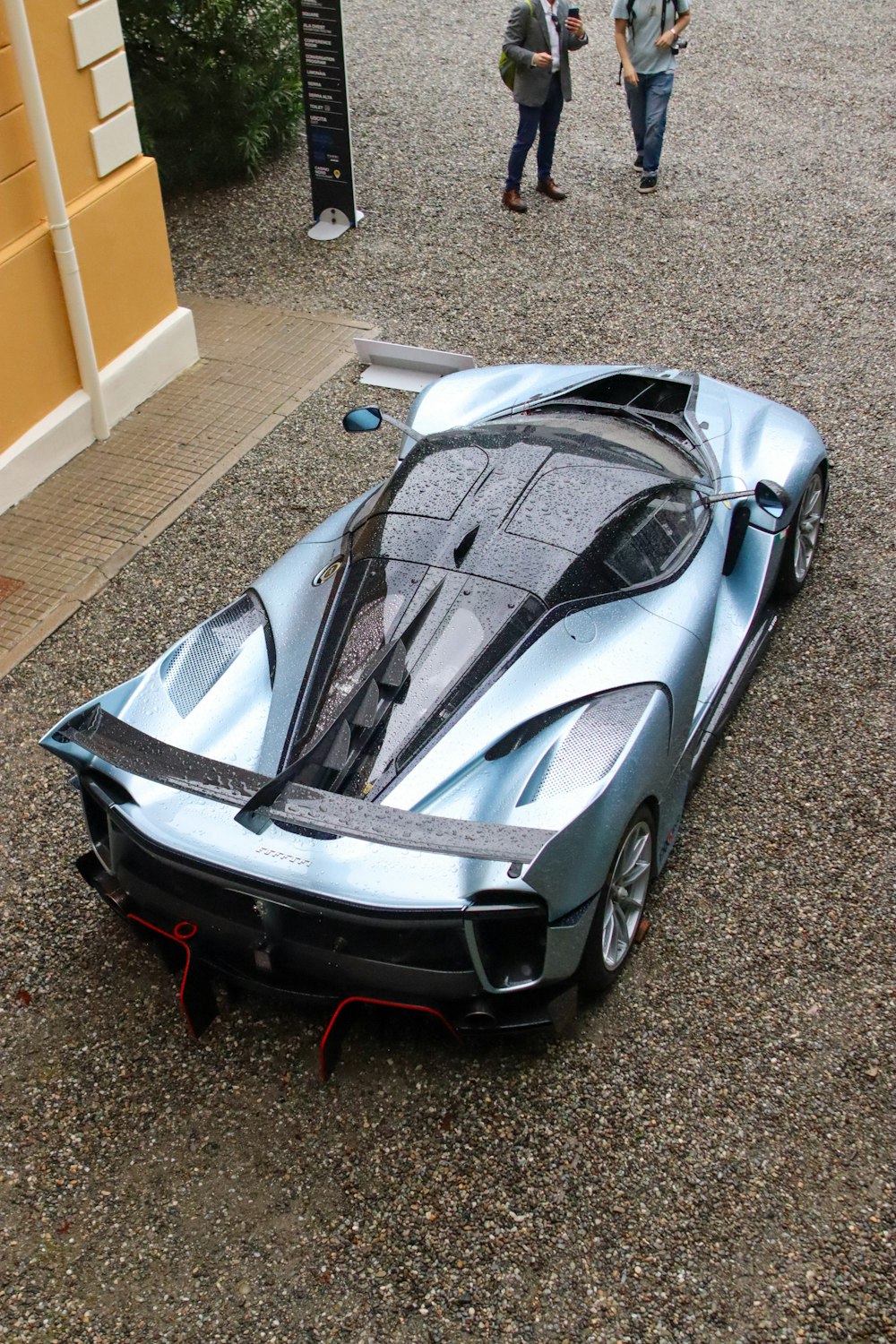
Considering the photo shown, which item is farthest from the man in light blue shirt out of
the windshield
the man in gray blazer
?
the windshield

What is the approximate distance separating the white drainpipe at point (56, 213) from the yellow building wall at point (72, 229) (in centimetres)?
5

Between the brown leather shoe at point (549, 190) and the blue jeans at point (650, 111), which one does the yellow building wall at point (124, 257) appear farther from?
the blue jeans at point (650, 111)

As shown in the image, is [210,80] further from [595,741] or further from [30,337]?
[595,741]

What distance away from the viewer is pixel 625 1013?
4.03 m

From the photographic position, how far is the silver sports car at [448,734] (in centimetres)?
344

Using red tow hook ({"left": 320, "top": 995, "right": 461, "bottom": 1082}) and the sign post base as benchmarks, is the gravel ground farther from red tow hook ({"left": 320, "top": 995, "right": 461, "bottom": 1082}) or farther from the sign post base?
the sign post base

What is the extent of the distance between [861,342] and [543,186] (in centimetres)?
317

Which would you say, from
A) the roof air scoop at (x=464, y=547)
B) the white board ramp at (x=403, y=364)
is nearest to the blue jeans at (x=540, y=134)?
the white board ramp at (x=403, y=364)

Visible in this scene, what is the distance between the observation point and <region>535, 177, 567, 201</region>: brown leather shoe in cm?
987

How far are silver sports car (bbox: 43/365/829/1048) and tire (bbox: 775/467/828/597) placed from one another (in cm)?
52

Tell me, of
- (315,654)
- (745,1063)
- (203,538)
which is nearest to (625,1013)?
(745,1063)

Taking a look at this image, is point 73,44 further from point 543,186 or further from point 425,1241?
point 425,1241

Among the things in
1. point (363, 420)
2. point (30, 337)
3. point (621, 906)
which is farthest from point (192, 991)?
point (30, 337)

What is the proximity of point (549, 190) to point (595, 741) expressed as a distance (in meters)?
7.33
